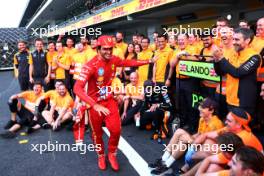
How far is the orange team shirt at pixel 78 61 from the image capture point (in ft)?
23.4

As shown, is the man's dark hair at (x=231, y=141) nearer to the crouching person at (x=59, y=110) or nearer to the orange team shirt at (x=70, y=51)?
the crouching person at (x=59, y=110)

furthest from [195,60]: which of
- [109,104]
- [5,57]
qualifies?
[5,57]

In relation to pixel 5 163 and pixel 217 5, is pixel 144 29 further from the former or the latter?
pixel 5 163

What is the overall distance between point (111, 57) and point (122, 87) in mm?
2352

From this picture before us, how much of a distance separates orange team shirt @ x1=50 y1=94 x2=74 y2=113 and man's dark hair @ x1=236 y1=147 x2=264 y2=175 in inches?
176

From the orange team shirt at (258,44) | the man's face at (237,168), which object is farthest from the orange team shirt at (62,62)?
the man's face at (237,168)

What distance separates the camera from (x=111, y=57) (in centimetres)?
411

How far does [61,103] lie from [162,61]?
2.27m

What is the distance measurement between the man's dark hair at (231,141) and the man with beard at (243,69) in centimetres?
74

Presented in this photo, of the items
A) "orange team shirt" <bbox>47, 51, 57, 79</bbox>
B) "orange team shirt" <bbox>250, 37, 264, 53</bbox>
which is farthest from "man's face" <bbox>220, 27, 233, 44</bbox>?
"orange team shirt" <bbox>47, 51, 57, 79</bbox>

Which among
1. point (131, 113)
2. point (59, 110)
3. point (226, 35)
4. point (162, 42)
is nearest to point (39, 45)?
point (59, 110)

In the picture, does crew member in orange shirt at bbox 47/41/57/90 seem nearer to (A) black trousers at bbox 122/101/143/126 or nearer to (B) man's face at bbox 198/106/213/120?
(A) black trousers at bbox 122/101/143/126

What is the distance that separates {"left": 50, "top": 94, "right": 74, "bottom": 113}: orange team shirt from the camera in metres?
6.24

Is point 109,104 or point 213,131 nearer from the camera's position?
point 213,131
